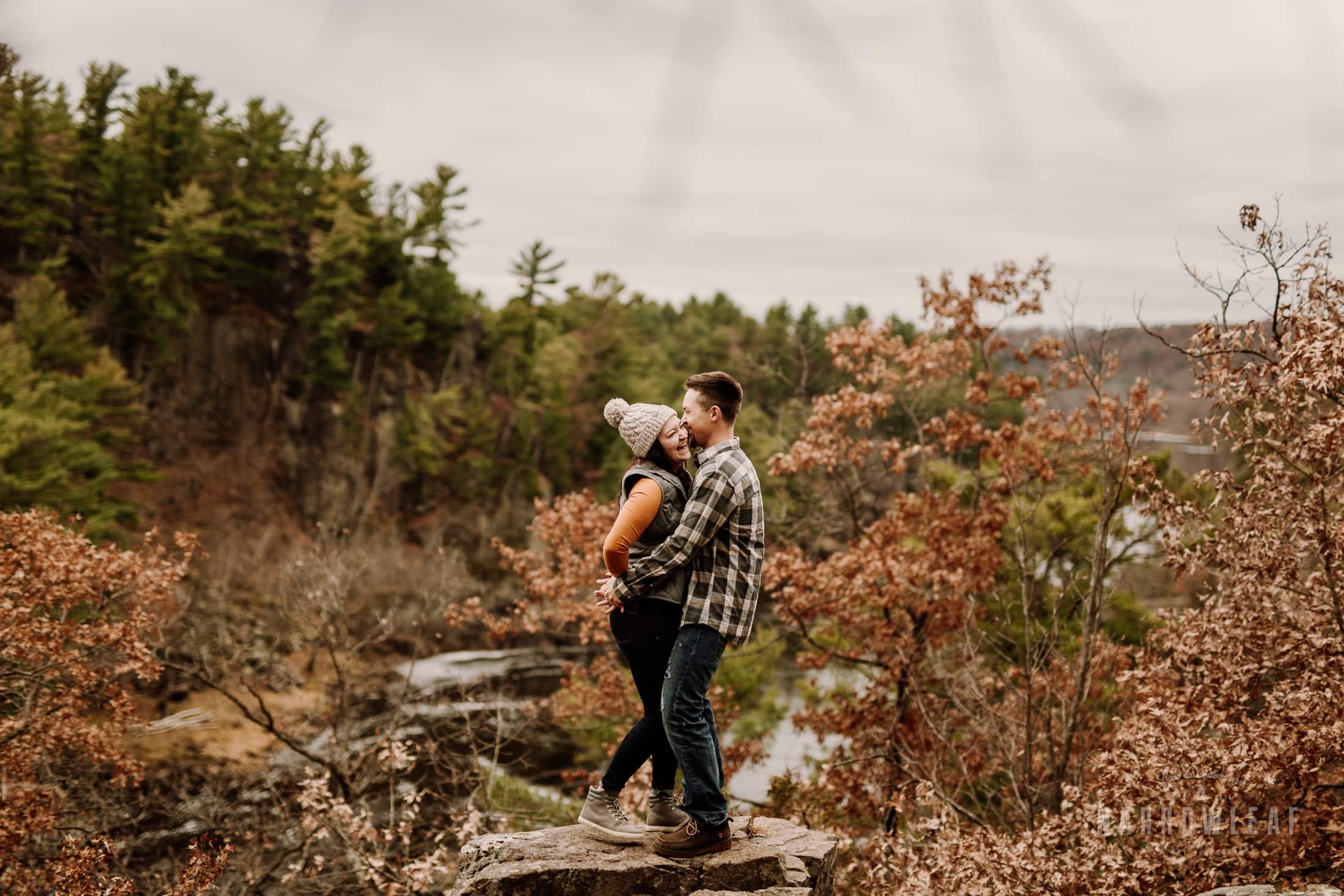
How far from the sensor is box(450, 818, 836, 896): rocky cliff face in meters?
5.07

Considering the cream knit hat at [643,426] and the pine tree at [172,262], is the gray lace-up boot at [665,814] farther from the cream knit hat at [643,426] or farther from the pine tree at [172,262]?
the pine tree at [172,262]

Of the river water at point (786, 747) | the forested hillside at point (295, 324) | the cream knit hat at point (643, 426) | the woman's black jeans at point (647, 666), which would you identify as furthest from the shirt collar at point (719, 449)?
the forested hillside at point (295, 324)

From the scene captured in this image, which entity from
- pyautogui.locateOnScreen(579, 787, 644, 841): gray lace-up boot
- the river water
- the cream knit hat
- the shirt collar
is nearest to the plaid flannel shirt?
the shirt collar

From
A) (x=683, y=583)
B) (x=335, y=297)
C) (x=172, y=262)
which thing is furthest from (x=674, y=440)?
(x=335, y=297)

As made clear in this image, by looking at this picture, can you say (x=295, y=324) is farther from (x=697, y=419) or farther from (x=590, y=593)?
(x=697, y=419)

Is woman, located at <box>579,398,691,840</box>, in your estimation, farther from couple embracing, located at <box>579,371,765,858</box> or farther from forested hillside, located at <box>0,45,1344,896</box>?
forested hillside, located at <box>0,45,1344,896</box>

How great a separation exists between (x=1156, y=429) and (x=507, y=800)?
12194 mm

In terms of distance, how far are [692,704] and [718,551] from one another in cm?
85

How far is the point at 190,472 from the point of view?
43.1 meters

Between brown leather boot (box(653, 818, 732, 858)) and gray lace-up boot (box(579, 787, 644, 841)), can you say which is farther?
gray lace-up boot (box(579, 787, 644, 841))

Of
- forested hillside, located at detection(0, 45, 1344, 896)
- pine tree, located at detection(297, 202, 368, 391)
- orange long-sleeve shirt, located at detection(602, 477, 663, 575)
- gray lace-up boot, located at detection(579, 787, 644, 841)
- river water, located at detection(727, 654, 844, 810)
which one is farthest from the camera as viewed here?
pine tree, located at detection(297, 202, 368, 391)

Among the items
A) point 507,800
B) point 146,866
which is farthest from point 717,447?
point 146,866

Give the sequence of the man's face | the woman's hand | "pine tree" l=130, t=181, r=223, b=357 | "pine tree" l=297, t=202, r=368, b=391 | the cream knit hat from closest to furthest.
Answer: the woman's hand → the cream knit hat → the man's face → "pine tree" l=130, t=181, r=223, b=357 → "pine tree" l=297, t=202, r=368, b=391

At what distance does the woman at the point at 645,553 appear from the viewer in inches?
194
